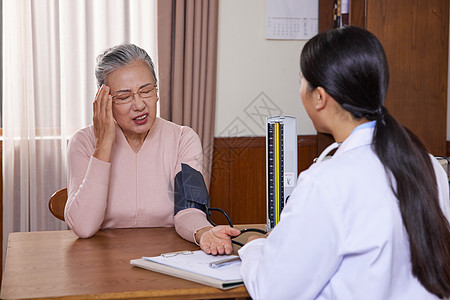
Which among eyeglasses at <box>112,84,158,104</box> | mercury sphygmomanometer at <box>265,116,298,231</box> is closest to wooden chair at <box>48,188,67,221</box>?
eyeglasses at <box>112,84,158,104</box>

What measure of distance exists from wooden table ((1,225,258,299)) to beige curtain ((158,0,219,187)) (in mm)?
1618

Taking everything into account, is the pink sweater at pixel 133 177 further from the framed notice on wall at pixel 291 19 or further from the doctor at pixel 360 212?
the framed notice on wall at pixel 291 19

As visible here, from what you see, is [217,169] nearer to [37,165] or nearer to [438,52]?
[37,165]

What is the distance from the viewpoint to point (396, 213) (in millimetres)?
1190

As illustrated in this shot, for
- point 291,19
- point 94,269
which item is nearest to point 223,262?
point 94,269

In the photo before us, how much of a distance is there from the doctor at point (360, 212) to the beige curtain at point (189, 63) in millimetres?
2270

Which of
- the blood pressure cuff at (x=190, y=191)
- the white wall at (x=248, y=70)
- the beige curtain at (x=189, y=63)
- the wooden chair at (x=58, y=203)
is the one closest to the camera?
the blood pressure cuff at (x=190, y=191)

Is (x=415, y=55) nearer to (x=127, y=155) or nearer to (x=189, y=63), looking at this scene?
(x=189, y=63)

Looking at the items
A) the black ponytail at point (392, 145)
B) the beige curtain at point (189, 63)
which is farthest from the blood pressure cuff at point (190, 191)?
the beige curtain at point (189, 63)

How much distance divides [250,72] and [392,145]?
8.25 ft

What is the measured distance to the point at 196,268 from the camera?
4.78 ft

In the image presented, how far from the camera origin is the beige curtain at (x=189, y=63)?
3.44 meters

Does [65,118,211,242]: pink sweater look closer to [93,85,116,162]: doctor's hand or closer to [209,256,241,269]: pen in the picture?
[93,85,116,162]: doctor's hand

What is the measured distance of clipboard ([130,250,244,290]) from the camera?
1.38 m
